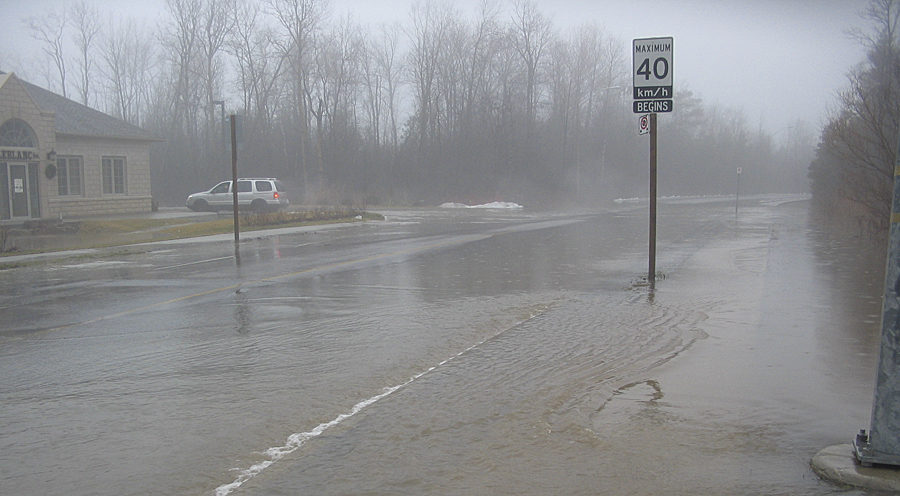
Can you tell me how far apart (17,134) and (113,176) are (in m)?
6.05

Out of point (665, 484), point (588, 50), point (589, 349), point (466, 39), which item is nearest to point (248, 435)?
point (665, 484)

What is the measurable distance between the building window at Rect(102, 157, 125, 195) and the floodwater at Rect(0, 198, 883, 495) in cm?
2390

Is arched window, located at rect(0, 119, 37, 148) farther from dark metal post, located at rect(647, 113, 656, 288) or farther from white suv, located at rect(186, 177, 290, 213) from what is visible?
dark metal post, located at rect(647, 113, 656, 288)

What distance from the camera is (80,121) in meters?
35.8

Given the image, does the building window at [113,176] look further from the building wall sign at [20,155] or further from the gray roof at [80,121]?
the building wall sign at [20,155]

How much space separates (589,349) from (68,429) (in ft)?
Answer: 16.5

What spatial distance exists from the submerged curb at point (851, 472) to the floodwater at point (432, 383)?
94 millimetres

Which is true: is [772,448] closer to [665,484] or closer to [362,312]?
[665,484]

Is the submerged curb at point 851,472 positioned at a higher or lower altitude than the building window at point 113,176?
lower

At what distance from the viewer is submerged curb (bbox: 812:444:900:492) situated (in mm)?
4301

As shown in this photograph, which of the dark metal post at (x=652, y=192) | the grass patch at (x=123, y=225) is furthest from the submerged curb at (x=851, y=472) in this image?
the grass patch at (x=123, y=225)

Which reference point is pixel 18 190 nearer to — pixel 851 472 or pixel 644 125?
pixel 644 125

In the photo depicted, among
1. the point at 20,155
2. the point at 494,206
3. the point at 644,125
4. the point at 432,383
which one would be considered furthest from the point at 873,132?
the point at 494,206

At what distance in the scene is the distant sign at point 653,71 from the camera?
11586 millimetres
